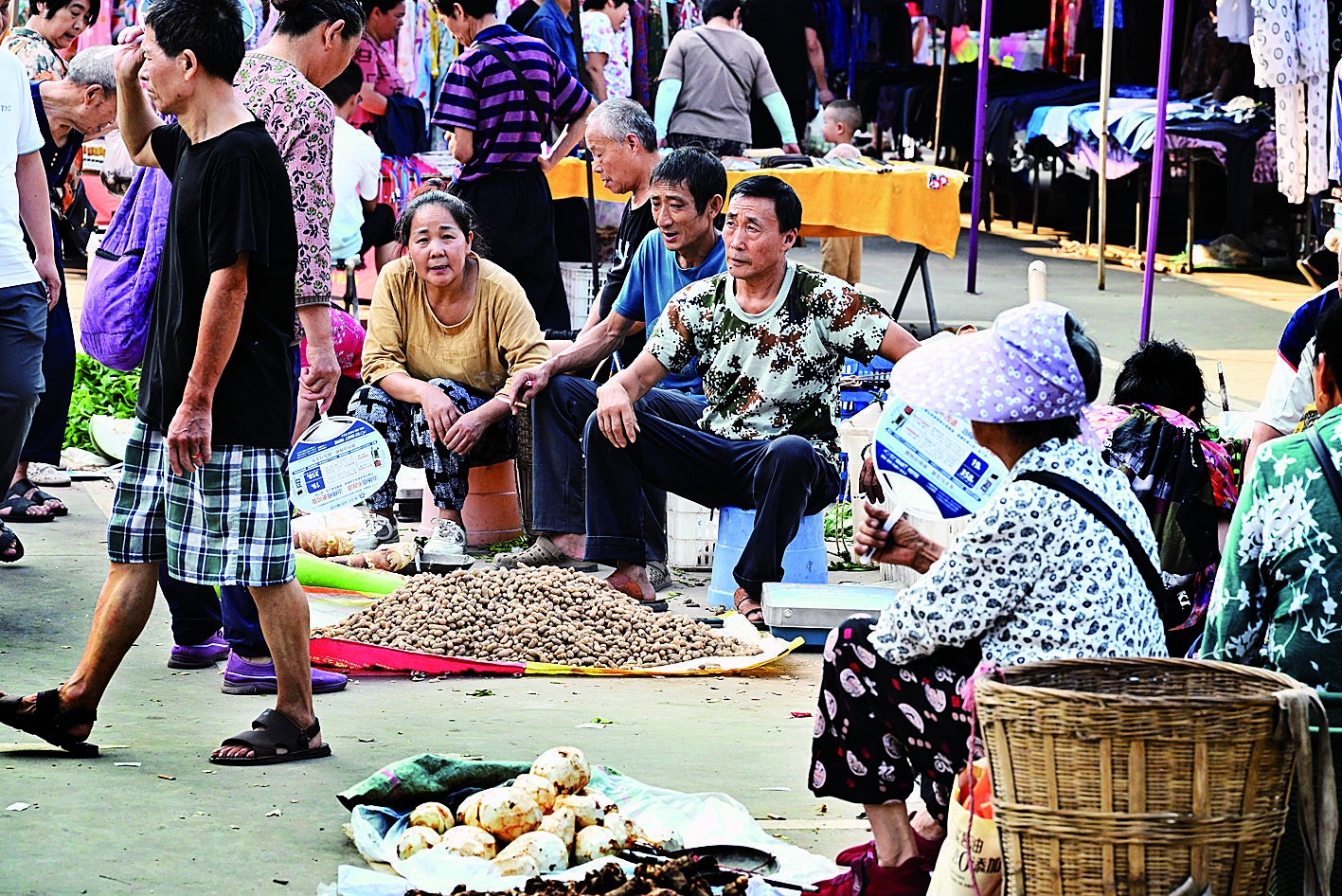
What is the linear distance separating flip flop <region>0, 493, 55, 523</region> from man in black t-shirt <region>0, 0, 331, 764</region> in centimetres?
280

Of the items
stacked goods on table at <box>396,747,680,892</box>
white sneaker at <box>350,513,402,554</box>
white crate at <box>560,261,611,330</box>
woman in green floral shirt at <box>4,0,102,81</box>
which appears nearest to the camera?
stacked goods on table at <box>396,747,680,892</box>

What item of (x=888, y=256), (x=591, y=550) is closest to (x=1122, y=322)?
(x=888, y=256)

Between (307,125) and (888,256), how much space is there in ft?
33.4

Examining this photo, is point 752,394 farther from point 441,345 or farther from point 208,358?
point 208,358

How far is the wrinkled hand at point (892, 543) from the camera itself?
10.1 feet

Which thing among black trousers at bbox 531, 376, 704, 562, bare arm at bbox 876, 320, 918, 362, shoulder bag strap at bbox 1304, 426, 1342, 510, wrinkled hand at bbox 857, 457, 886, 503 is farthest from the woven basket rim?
black trousers at bbox 531, 376, 704, 562

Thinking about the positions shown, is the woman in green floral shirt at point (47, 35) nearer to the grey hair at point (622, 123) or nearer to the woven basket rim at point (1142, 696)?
the grey hair at point (622, 123)

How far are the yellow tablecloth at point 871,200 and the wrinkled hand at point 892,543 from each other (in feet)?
19.3

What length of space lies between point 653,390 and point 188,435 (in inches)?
96.6

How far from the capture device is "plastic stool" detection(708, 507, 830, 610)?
17.7 feet

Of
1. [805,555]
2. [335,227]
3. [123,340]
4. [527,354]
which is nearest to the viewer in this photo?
[123,340]

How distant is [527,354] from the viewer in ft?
19.9

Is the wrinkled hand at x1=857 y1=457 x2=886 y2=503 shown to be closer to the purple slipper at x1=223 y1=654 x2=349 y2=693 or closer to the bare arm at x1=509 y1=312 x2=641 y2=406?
the purple slipper at x1=223 y1=654 x2=349 y2=693

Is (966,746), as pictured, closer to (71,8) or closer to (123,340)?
(123,340)
